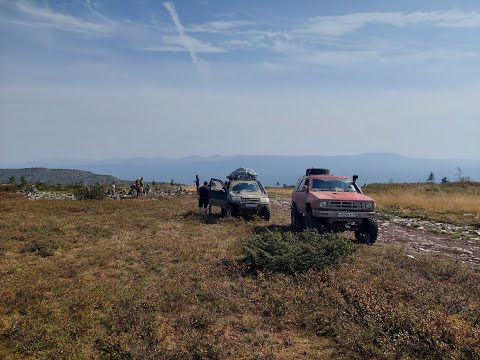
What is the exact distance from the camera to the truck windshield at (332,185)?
15.3 metres

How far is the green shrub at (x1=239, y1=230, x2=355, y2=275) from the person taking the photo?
9.76 meters

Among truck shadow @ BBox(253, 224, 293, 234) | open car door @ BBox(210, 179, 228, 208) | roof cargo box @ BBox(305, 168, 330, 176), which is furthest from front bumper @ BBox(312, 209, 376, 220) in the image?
open car door @ BBox(210, 179, 228, 208)

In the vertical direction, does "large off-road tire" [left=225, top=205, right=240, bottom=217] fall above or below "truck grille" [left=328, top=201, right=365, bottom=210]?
below

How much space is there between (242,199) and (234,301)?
11589mm

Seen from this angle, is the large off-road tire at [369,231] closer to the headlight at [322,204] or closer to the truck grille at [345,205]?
the truck grille at [345,205]

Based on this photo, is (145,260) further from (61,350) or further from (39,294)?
(61,350)

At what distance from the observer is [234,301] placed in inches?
305

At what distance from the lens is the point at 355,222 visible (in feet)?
45.3

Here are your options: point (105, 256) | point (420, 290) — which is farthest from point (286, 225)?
point (420, 290)

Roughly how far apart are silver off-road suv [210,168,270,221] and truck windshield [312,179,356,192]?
4272 mm

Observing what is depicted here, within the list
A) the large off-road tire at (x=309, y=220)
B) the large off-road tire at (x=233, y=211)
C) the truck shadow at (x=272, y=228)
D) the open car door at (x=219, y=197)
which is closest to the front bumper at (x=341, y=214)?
the large off-road tire at (x=309, y=220)

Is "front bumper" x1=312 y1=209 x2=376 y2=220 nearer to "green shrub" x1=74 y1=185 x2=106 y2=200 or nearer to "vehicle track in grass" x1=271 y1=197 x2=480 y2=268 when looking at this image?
"vehicle track in grass" x1=271 y1=197 x2=480 y2=268

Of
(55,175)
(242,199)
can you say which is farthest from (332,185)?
(55,175)

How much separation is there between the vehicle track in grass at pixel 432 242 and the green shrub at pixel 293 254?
3.80 metres
